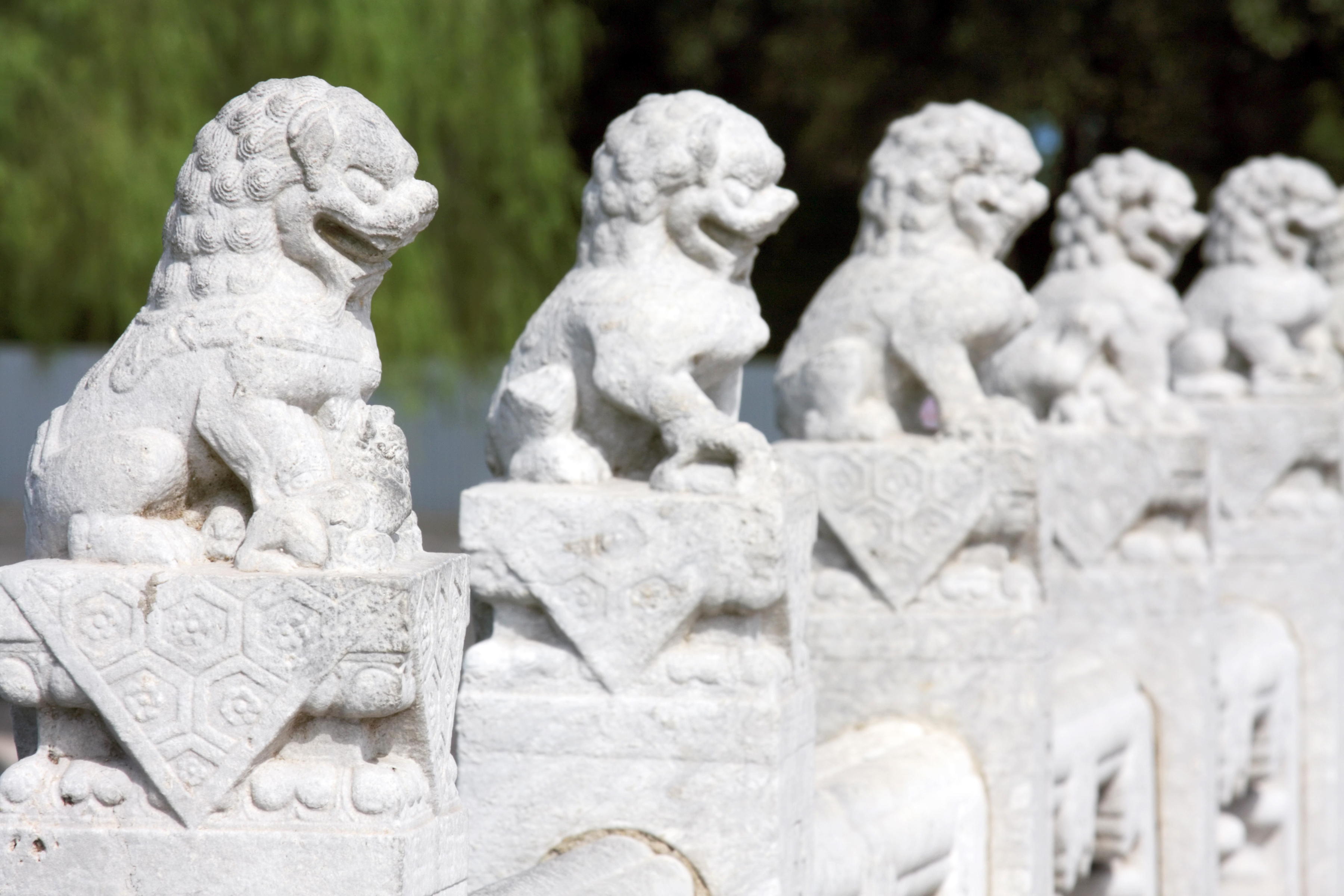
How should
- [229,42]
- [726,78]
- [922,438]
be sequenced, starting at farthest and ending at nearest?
[726,78], [229,42], [922,438]

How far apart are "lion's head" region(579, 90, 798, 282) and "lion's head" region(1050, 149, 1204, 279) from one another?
2572mm

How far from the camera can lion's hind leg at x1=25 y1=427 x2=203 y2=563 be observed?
207 cm

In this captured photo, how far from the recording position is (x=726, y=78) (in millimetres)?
14023

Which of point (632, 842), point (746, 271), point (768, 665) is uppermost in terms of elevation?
point (746, 271)

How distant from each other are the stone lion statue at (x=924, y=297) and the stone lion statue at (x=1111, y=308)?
0.96 m

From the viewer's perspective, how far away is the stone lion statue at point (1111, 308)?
510cm

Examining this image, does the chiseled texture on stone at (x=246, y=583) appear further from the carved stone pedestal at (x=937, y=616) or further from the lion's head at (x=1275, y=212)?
the lion's head at (x=1275, y=212)

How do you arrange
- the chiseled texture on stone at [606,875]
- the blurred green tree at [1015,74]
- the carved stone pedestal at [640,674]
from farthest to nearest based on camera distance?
the blurred green tree at [1015,74] → the carved stone pedestal at [640,674] → the chiseled texture on stone at [606,875]

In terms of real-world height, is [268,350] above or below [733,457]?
above

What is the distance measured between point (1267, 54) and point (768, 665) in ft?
37.6

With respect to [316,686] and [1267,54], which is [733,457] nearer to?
[316,686]

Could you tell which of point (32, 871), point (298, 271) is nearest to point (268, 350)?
point (298, 271)

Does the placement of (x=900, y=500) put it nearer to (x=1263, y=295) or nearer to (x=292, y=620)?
(x=292, y=620)

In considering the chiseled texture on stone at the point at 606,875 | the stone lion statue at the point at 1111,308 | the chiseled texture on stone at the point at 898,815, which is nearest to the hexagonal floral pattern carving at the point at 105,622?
the chiseled texture on stone at the point at 606,875
